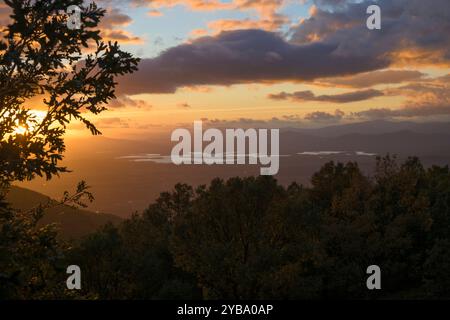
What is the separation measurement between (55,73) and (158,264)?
36.9m

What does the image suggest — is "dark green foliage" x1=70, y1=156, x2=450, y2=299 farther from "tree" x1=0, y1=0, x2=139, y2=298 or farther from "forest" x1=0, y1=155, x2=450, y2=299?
"tree" x1=0, y1=0, x2=139, y2=298

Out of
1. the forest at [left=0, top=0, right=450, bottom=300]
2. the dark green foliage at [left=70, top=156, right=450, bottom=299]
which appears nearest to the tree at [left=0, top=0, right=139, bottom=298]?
the forest at [left=0, top=0, right=450, bottom=300]

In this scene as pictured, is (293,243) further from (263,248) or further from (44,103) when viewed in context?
(44,103)

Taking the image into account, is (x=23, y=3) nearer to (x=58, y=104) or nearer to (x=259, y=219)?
(x=58, y=104)

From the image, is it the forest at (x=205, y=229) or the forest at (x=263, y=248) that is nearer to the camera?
the forest at (x=205, y=229)

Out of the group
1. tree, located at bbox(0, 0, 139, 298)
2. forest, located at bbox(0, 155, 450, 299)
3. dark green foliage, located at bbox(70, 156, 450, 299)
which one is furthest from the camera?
dark green foliage, located at bbox(70, 156, 450, 299)

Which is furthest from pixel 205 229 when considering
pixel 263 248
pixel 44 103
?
pixel 44 103

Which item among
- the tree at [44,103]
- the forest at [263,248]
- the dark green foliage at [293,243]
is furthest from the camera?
the dark green foliage at [293,243]

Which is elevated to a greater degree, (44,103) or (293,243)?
(44,103)

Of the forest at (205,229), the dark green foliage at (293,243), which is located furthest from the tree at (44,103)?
the dark green foliage at (293,243)

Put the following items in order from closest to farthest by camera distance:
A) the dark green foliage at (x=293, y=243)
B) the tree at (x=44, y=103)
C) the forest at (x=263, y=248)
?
the tree at (x=44, y=103) < the forest at (x=263, y=248) < the dark green foliage at (x=293, y=243)

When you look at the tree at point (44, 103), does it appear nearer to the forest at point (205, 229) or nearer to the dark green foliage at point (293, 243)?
the forest at point (205, 229)

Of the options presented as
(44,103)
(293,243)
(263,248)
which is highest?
(44,103)

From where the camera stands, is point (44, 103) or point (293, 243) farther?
point (293, 243)
